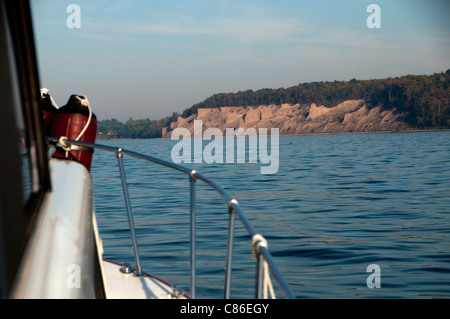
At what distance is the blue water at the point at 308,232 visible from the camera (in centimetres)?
514

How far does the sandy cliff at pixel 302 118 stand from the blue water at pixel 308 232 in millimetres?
88385

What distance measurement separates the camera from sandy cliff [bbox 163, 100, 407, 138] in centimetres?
9881

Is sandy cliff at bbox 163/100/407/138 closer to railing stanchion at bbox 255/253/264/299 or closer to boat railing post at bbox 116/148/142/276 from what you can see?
boat railing post at bbox 116/148/142/276

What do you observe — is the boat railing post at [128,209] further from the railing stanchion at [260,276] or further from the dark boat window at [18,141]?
the railing stanchion at [260,276]

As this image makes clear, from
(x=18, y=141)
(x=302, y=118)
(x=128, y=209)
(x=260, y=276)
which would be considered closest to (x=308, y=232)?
(x=128, y=209)

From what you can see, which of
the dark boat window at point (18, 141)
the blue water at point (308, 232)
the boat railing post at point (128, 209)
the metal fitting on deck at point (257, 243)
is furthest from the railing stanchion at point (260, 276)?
the blue water at point (308, 232)

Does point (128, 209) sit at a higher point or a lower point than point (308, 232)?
higher

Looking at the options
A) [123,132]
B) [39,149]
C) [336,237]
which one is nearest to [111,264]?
[39,149]

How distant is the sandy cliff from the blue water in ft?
290

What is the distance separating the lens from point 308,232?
7.44 metres

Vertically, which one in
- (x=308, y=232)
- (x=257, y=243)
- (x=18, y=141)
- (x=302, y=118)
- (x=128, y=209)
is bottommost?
(x=308, y=232)

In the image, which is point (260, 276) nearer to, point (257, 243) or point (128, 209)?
point (257, 243)

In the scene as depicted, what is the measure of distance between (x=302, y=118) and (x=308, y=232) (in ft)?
333
